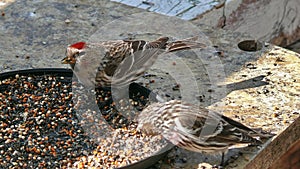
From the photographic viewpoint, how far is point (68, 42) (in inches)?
199

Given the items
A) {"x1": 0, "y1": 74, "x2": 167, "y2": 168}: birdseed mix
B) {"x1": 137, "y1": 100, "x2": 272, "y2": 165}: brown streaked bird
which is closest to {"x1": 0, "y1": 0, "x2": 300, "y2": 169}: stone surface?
{"x1": 137, "y1": 100, "x2": 272, "y2": 165}: brown streaked bird

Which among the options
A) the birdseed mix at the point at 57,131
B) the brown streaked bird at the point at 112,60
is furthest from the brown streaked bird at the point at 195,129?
the brown streaked bird at the point at 112,60

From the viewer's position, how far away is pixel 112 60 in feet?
14.3

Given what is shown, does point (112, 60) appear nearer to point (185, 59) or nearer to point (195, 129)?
point (185, 59)

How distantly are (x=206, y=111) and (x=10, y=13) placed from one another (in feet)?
8.19

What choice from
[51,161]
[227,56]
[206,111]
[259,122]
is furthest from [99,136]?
[227,56]

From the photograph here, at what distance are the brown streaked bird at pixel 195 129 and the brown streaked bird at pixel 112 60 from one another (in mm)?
604

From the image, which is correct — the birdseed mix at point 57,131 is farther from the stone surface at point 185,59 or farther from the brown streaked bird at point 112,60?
the stone surface at point 185,59

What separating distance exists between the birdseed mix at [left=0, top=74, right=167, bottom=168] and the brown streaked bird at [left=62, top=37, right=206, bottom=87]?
0.40 feet

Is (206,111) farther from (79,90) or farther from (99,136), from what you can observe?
(79,90)

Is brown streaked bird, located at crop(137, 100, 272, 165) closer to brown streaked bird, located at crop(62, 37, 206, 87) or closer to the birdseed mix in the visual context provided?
the birdseed mix

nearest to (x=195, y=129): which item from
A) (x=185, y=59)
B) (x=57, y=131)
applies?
(x=57, y=131)

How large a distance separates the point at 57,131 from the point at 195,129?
83cm

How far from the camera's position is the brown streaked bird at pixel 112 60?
4234 mm
